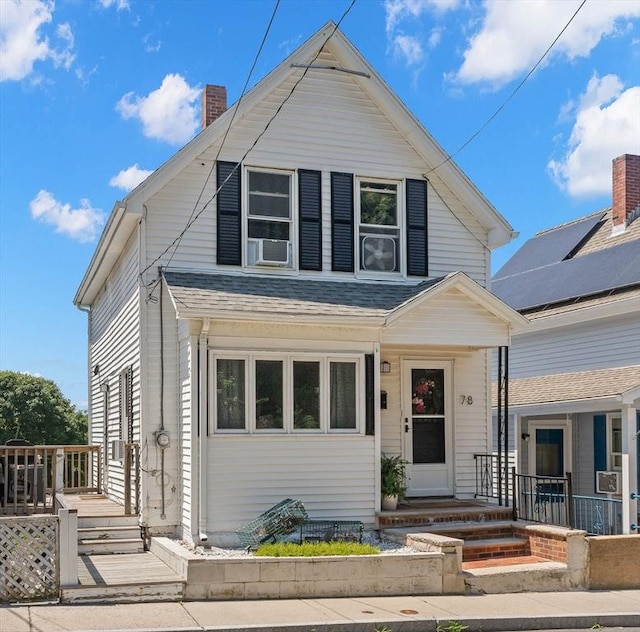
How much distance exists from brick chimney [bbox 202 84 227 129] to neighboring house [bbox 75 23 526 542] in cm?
3

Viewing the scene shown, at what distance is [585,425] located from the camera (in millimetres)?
19422

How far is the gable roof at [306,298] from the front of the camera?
1231 cm

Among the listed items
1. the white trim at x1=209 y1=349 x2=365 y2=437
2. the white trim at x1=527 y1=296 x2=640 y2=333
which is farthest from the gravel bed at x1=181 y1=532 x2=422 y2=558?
the white trim at x1=527 y1=296 x2=640 y2=333

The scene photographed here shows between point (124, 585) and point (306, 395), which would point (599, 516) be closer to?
point (306, 395)

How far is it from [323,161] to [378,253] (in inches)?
70.8

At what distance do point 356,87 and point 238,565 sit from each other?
8.30 m

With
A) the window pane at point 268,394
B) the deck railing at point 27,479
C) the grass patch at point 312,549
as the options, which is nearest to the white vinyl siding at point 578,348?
the window pane at point 268,394

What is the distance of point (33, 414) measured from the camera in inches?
1268

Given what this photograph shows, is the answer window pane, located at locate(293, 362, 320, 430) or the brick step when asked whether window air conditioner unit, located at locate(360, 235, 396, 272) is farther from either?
the brick step

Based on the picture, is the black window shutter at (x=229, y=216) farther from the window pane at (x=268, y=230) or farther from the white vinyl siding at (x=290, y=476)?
the white vinyl siding at (x=290, y=476)

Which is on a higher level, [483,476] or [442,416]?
[442,416]

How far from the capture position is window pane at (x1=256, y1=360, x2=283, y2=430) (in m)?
12.7

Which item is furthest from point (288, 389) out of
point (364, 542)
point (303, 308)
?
point (364, 542)

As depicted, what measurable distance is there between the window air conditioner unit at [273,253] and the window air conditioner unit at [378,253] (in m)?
1.37
